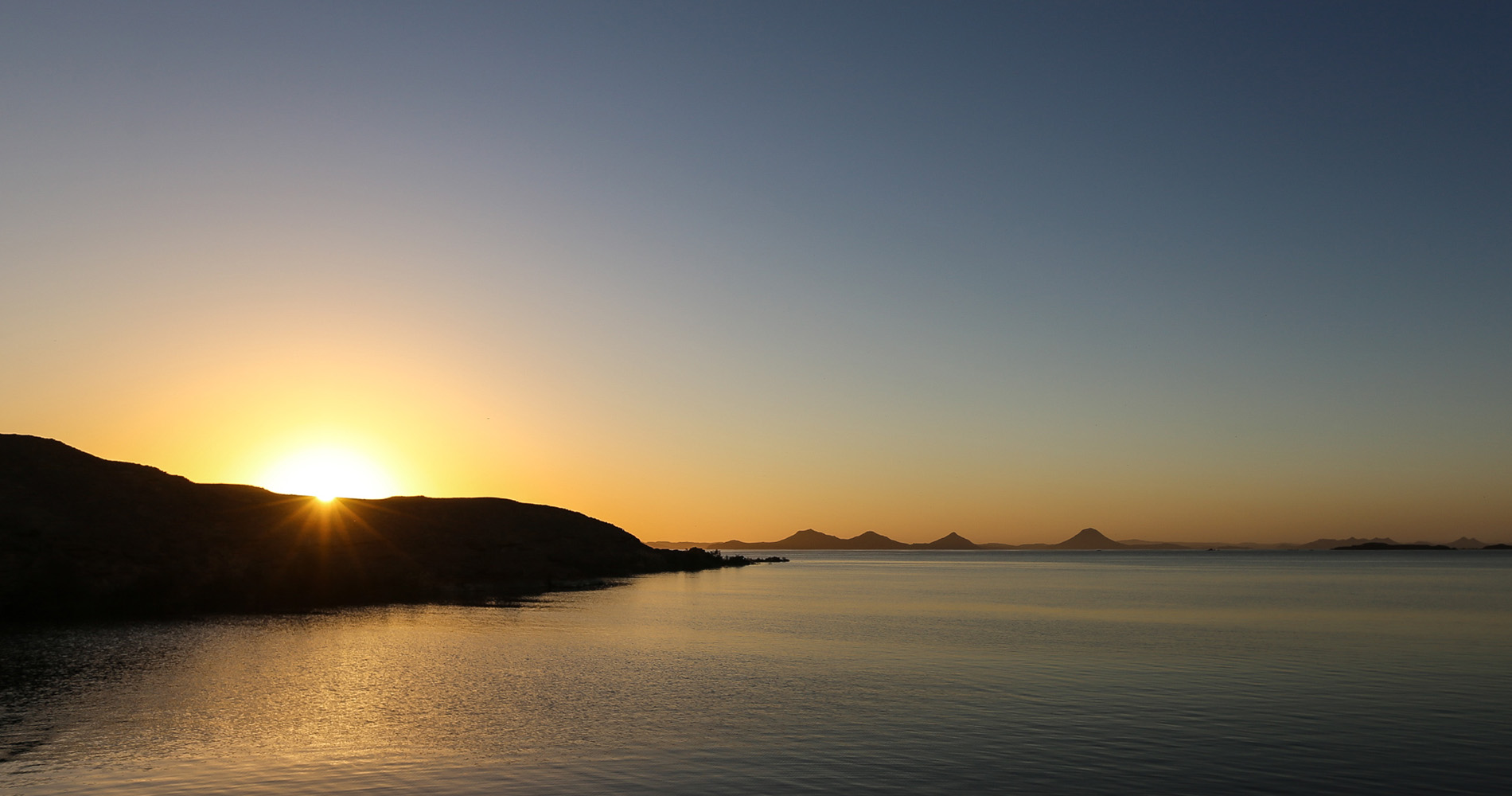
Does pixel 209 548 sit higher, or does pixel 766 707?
pixel 209 548

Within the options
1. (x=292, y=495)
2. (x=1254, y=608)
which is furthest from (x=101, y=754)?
(x=292, y=495)

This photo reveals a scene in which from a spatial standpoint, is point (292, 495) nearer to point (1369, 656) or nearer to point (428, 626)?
point (428, 626)

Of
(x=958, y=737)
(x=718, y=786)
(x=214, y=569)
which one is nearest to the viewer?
(x=718, y=786)

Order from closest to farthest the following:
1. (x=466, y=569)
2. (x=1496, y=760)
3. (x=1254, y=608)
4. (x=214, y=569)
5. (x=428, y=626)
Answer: (x=1496, y=760) → (x=428, y=626) → (x=1254, y=608) → (x=214, y=569) → (x=466, y=569)

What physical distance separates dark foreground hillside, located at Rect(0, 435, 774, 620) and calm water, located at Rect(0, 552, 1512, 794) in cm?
2121

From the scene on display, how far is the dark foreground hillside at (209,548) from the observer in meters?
85.3

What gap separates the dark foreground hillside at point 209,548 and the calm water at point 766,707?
21.2 metres

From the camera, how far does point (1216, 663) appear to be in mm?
47656

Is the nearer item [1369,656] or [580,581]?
[1369,656]

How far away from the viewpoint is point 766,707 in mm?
35969

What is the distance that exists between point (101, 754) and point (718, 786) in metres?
19.8

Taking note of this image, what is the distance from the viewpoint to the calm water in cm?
2556

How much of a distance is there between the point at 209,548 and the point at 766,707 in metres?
91.3

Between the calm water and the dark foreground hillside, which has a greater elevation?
the dark foreground hillside
